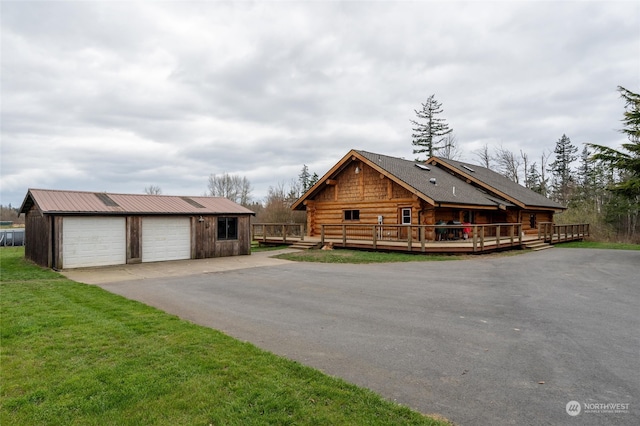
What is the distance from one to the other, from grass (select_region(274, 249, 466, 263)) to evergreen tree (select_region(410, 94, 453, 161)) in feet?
102

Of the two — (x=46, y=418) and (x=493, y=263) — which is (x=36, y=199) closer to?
(x=46, y=418)

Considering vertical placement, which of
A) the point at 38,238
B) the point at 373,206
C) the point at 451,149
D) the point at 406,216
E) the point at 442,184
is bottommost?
the point at 38,238

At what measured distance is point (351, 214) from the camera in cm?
2183

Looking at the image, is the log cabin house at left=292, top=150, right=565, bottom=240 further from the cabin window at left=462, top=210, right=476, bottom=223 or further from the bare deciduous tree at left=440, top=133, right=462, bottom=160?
the bare deciduous tree at left=440, top=133, right=462, bottom=160

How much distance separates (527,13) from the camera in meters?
12.8

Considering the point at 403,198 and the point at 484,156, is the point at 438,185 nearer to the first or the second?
the point at 403,198

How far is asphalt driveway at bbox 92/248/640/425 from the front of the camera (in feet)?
11.1

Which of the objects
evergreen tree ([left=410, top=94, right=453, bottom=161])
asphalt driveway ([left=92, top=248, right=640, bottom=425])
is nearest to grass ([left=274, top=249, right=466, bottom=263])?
asphalt driveway ([left=92, top=248, right=640, bottom=425])

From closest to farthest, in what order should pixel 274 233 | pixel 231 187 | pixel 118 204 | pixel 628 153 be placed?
pixel 118 204, pixel 628 153, pixel 274 233, pixel 231 187

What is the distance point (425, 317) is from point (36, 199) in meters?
14.7

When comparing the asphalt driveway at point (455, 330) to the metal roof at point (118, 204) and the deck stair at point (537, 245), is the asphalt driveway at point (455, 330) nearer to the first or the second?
the metal roof at point (118, 204)

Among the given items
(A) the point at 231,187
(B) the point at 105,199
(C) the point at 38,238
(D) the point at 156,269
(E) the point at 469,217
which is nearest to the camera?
(D) the point at 156,269

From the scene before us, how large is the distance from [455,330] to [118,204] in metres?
14.7

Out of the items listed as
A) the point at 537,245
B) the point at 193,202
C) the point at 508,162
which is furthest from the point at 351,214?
the point at 508,162
